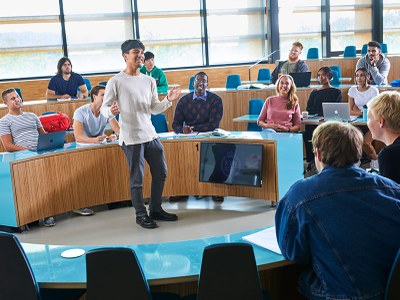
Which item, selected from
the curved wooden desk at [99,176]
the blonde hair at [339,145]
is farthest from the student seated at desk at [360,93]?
the blonde hair at [339,145]

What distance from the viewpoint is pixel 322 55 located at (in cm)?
1276

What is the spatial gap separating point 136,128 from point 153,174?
482 mm

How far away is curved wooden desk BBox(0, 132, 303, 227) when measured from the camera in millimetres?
5215

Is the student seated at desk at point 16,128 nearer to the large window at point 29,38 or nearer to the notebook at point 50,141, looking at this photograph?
the notebook at point 50,141

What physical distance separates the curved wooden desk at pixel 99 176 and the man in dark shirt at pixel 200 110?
25 centimetres

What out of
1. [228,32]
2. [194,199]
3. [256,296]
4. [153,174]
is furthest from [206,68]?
[256,296]

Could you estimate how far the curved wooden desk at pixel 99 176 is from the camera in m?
5.21

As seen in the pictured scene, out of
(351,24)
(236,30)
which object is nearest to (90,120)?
(236,30)

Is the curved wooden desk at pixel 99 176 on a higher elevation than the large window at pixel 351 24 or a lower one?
lower

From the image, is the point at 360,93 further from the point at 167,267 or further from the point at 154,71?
the point at 167,267

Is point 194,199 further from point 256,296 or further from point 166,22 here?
point 166,22

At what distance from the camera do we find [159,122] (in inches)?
270

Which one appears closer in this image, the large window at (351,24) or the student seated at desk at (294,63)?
the student seated at desk at (294,63)

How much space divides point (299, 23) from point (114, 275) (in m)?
11.0
